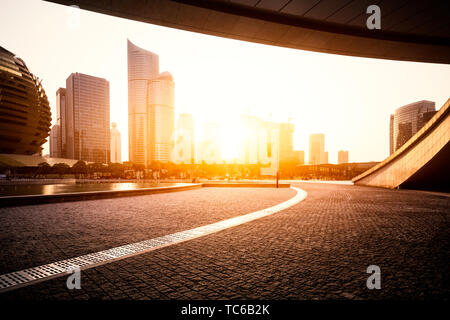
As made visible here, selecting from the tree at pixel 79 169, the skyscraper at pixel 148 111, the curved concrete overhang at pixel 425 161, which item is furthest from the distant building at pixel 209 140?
the skyscraper at pixel 148 111

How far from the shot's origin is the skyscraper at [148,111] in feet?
529

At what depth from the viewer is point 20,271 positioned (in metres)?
3.22

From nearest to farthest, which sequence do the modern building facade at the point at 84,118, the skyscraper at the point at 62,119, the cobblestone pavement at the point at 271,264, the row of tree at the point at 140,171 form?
the cobblestone pavement at the point at 271,264 < the row of tree at the point at 140,171 < the modern building facade at the point at 84,118 < the skyscraper at the point at 62,119

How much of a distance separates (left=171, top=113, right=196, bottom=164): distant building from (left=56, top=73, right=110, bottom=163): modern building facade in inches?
2455

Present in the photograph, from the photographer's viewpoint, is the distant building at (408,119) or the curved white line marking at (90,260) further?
the distant building at (408,119)

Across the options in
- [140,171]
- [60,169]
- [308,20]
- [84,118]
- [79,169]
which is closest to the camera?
[308,20]

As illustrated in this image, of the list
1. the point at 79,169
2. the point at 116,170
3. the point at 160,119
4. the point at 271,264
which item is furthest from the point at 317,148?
the point at 271,264

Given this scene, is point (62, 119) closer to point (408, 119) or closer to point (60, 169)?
point (60, 169)

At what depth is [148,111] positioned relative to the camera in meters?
168

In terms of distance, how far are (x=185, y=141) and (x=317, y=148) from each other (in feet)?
411

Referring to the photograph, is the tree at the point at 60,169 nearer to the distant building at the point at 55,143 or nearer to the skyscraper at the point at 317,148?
the distant building at the point at 55,143

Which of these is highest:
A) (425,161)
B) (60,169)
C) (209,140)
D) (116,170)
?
(209,140)
